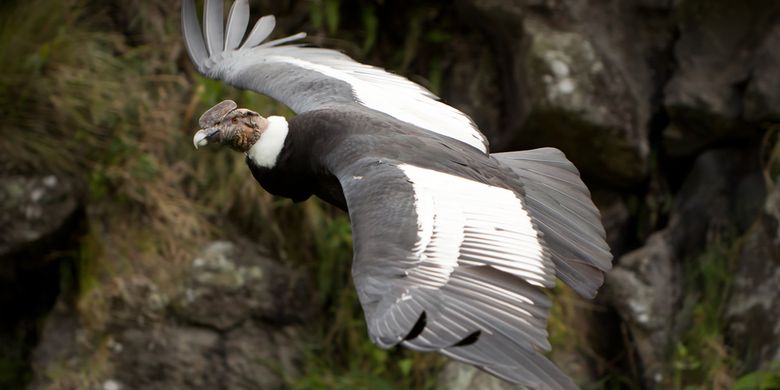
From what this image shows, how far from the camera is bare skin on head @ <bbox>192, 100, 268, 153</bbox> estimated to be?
13.9 feet

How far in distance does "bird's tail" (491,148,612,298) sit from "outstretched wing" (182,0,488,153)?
0.67 feet

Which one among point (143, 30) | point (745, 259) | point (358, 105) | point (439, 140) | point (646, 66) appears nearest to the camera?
point (439, 140)

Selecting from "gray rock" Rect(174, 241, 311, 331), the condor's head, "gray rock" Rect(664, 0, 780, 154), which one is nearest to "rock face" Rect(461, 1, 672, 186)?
"gray rock" Rect(664, 0, 780, 154)

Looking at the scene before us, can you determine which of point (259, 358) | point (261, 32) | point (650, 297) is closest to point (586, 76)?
point (650, 297)

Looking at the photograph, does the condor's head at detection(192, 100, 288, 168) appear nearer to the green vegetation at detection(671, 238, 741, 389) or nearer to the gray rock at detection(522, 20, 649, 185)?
the gray rock at detection(522, 20, 649, 185)

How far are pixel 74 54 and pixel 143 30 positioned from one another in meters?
0.56

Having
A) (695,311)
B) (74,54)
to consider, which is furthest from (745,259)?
(74,54)

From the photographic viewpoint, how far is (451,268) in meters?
3.27

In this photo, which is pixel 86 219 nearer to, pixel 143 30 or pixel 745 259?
pixel 143 30

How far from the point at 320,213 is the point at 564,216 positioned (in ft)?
7.27

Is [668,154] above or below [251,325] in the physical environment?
above

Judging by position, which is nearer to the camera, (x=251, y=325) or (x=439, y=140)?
(x=439, y=140)

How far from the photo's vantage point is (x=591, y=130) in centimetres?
574

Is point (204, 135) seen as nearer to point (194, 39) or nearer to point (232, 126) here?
point (232, 126)
